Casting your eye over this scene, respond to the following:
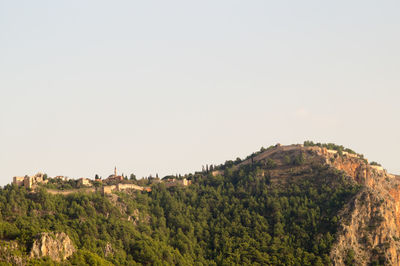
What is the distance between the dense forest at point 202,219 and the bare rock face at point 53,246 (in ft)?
3.60

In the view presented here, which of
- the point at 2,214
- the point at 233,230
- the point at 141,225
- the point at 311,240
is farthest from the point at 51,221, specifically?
the point at 311,240

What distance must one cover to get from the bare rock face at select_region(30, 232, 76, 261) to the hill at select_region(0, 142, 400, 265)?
16 centimetres

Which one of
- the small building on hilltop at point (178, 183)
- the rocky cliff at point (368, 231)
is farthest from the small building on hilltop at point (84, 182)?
the rocky cliff at point (368, 231)

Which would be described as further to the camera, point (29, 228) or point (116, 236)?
point (116, 236)

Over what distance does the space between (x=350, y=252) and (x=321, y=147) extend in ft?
121

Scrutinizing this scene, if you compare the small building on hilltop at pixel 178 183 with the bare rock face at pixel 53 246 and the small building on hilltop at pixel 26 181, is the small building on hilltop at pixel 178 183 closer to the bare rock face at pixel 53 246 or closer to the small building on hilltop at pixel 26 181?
the small building on hilltop at pixel 26 181

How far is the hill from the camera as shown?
13738 centimetres

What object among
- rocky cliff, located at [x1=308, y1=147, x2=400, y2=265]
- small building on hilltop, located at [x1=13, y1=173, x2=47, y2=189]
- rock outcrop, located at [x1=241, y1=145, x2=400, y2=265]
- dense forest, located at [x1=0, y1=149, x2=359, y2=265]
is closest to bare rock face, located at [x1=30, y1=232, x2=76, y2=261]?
dense forest, located at [x1=0, y1=149, x2=359, y2=265]

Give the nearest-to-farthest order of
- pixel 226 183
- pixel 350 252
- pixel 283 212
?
pixel 350 252
pixel 283 212
pixel 226 183

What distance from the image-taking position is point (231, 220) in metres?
163

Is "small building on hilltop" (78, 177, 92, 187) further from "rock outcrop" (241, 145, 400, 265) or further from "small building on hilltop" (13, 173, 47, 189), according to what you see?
"rock outcrop" (241, 145, 400, 265)

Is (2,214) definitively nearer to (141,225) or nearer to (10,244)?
(10,244)

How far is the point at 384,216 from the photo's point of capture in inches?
6171

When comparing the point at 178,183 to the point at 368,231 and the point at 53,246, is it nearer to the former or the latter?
the point at 368,231
